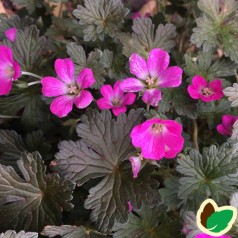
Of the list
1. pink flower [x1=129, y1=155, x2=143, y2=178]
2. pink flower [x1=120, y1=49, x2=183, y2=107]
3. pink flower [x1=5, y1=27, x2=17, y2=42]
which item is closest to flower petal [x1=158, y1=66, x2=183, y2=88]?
pink flower [x1=120, y1=49, x2=183, y2=107]

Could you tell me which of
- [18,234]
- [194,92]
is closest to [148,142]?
[194,92]

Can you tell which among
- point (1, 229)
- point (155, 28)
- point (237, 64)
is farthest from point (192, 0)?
point (1, 229)

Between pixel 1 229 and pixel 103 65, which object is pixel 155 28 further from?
pixel 1 229

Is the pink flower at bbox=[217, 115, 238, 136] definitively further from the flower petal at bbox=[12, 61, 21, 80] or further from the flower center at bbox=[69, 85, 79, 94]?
the flower petal at bbox=[12, 61, 21, 80]

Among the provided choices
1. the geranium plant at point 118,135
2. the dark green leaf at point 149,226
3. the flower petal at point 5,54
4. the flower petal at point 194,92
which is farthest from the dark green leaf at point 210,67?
the flower petal at point 5,54

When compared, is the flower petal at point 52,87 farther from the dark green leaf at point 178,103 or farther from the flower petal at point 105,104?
the dark green leaf at point 178,103

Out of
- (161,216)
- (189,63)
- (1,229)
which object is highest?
(189,63)

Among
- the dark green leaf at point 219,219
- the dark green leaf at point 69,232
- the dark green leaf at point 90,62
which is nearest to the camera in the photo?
the dark green leaf at point 219,219
